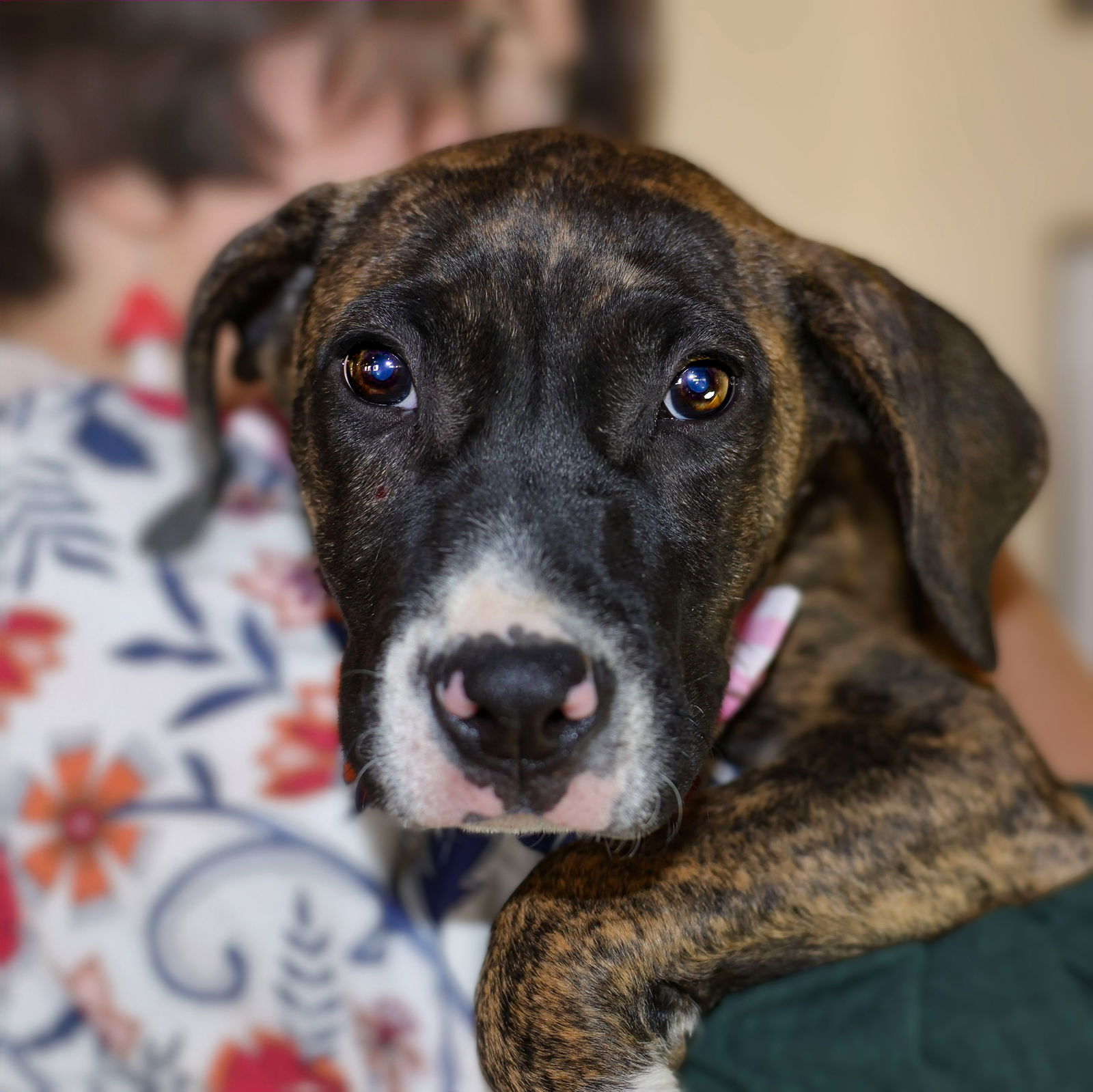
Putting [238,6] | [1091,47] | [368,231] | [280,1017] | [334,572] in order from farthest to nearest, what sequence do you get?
[1091,47], [238,6], [280,1017], [368,231], [334,572]

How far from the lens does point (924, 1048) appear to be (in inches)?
63.8

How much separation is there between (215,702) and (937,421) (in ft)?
4.83

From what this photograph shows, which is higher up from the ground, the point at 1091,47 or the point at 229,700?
the point at 1091,47

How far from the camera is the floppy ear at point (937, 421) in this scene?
1.91m

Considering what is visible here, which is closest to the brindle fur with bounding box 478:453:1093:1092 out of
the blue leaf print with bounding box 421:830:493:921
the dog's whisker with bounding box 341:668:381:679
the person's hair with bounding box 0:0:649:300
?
the blue leaf print with bounding box 421:830:493:921

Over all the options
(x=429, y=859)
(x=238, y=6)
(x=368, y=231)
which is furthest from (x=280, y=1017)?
(x=238, y=6)

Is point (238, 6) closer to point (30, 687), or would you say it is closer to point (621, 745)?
point (30, 687)

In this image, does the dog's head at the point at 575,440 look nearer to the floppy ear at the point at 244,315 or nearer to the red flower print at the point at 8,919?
the floppy ear at the point at 244,315

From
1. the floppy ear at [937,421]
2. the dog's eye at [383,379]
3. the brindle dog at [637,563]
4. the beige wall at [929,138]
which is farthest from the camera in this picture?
the beige wall at [929,138]

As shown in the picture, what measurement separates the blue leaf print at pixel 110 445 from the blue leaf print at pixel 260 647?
1.64 ft

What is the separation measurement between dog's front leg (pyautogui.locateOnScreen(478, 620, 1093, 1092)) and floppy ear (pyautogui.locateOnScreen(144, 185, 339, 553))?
1170 millimetres

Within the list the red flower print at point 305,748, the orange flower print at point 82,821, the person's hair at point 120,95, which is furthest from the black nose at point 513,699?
the person's hair at point 120,95

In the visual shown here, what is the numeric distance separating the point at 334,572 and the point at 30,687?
0.86 m

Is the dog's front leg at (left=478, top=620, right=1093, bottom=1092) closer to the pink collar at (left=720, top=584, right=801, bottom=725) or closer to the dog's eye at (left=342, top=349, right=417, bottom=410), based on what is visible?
the pink collar at (left=720, top=584, right=801, bottom=725)
